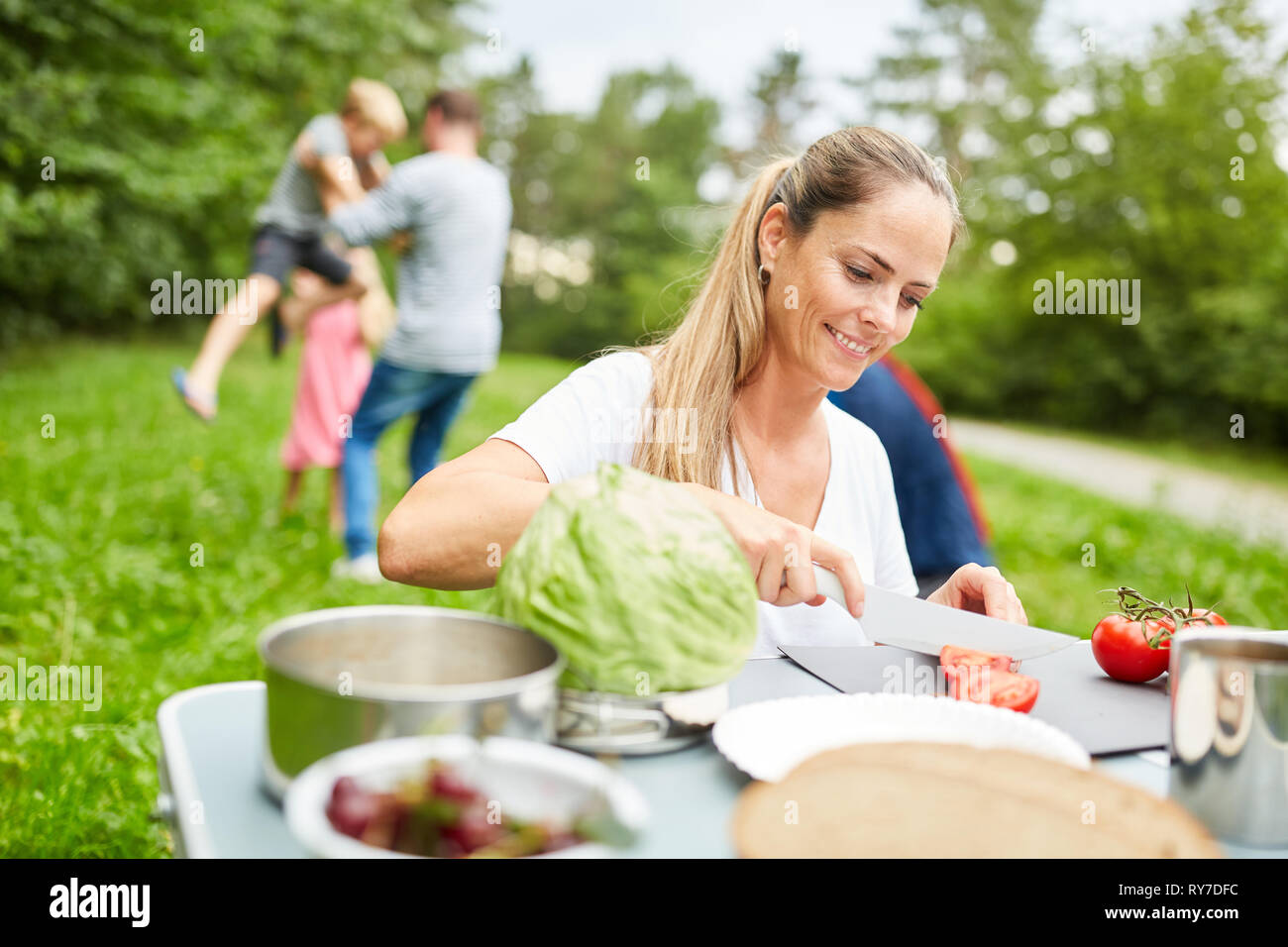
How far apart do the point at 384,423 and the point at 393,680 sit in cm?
411

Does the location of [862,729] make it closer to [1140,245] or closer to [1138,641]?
[1138,641]

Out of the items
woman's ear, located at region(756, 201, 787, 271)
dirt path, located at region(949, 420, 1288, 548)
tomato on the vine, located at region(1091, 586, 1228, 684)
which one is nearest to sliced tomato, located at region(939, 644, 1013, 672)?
tomato on the vine, located at region(1091, 586, 1228, 684)

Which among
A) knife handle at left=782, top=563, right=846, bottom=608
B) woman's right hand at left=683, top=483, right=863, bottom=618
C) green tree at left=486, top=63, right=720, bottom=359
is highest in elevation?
Result: green tree at left=486, top=63, right=720, bottom=359

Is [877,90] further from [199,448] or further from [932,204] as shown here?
[932,204]

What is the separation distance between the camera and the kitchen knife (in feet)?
5.13

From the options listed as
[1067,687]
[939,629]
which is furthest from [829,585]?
[1067,687]

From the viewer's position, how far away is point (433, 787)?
885 mm

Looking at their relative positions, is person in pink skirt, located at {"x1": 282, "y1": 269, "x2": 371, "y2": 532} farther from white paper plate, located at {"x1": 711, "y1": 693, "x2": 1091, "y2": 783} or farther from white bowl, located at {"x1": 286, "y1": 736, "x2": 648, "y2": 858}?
white bowl, located at {"x1": 286, "y1": 736, "x2": 648, "y2": 858}

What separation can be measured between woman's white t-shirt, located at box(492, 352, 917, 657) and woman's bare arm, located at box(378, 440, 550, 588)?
29 cm

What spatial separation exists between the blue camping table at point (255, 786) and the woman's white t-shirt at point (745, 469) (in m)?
0.70

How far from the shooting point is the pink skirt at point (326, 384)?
20.0ft

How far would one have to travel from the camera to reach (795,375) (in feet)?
7.63
